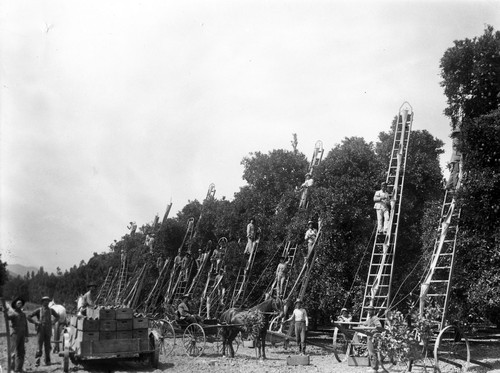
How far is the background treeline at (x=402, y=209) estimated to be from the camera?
47.6 ft

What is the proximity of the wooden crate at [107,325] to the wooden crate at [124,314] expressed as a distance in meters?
0.19

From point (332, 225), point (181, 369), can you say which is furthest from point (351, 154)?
point (181, 369)

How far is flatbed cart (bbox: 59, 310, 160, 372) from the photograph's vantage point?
40.4 ft

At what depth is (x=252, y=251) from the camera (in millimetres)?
24391

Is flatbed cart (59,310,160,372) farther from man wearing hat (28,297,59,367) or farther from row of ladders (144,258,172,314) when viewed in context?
row of ladders (144,258,172,314)

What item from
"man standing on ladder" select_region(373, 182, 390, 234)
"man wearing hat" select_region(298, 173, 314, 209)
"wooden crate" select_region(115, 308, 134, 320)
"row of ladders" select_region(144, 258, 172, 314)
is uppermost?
"man wearing hat" select_region(298, 173, 314, 209)

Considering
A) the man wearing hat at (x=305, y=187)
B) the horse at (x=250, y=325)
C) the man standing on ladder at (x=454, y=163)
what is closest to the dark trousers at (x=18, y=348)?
the horse at (x=250, y=325)

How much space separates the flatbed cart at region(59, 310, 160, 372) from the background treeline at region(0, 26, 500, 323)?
312 cm

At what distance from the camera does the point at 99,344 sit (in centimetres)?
1245

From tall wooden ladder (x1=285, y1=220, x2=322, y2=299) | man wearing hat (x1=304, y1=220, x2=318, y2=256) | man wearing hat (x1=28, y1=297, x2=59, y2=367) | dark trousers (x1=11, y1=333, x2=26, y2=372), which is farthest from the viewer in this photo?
man wearing hat (x1=304, y1=220, x2=318, y2=256)

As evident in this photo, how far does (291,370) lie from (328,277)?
25.4 ft

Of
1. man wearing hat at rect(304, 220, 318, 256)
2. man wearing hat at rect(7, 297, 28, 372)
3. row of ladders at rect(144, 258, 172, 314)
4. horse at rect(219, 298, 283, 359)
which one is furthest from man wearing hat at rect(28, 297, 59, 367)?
row of ladders at rect(144, 258, 172, 314)

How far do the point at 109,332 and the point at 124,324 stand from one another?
16.4 inches

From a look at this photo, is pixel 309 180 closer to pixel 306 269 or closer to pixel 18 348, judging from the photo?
pixel 306 269
